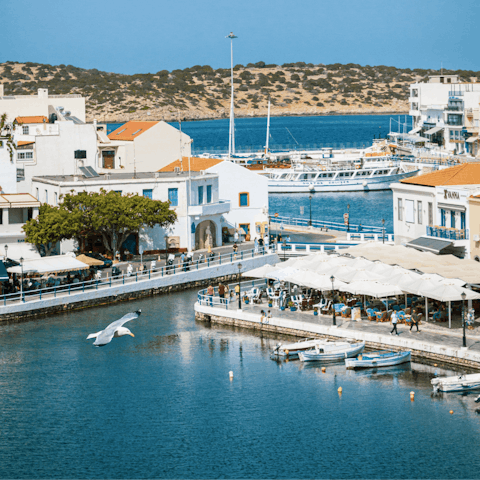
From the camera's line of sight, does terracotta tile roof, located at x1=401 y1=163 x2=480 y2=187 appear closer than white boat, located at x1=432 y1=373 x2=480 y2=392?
No

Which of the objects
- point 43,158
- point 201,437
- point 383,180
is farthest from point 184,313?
point 383,180

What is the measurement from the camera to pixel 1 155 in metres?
67.8

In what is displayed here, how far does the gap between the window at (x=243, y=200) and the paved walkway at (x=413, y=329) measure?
894 inches

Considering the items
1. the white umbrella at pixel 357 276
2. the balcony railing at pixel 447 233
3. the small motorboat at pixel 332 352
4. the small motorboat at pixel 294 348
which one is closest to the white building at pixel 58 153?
the balcony railing at pixel 447 233

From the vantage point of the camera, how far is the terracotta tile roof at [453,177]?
53.5 m

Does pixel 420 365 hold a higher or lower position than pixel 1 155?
lower

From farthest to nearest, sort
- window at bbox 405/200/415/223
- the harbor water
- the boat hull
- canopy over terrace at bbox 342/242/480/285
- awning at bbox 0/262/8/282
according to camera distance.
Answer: the boat hull
window at bbox 405/200/415/223
awning at bbox 0/262/8/282
canopy over terrace at bbox 342/242/480/285
the harbor water

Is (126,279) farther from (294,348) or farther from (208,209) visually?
(294,348)

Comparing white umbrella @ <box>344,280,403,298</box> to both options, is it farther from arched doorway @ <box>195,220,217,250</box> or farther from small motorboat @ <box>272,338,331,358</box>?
arched doorway @ <box>195,220,217,250</box>

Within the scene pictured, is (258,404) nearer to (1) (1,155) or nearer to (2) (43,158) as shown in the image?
(1) (1,155)

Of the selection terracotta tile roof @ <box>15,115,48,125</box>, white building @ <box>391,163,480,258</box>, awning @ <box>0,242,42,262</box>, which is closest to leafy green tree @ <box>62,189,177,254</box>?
awning @ <box>0,242,42,262</box>

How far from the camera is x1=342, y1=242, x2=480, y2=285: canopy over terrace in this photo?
143ft

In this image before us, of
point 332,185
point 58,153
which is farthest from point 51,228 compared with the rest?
point 332,185

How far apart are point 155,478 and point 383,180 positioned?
104 metres
